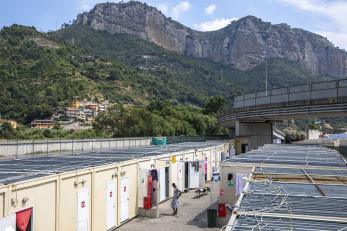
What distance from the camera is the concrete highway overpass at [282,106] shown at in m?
35.3

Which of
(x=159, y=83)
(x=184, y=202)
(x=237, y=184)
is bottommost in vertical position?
(x=184, y=202)

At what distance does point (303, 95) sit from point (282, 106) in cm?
280

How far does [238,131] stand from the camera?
53062 mm

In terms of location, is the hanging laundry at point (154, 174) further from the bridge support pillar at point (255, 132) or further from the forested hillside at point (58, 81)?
the forested hillside at point (58, 81)

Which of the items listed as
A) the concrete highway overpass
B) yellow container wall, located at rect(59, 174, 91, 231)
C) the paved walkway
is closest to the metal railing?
the concrete highway overpass

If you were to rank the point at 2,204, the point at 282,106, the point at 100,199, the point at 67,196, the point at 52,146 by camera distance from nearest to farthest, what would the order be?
1. the point at 2,204
2. the point at 67,196
3. the point at 100,199
4. the point at 52,146
5. the point at 282,106

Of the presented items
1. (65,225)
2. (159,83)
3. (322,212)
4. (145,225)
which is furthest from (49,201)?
(159,83)

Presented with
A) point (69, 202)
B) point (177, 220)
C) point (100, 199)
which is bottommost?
point (177, 220)

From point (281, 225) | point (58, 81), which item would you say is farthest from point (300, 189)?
point (58, 81)

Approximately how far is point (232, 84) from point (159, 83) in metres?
44.0

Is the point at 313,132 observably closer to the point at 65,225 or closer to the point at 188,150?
the point at 188,150

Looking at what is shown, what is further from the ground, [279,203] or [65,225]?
[279,203]

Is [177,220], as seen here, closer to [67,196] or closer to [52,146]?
[67,196]

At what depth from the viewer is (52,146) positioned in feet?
109
